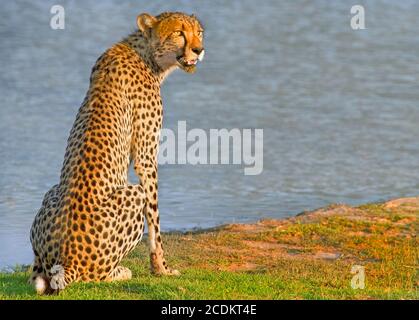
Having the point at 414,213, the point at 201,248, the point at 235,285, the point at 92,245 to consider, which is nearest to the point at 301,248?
the point at 201,248

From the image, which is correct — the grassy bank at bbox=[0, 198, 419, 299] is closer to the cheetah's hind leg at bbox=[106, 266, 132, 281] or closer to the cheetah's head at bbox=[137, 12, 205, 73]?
the cheetah's hind leg at bbox=[106, 266, 132, 281]

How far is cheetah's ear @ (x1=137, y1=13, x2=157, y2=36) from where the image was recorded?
11117mm

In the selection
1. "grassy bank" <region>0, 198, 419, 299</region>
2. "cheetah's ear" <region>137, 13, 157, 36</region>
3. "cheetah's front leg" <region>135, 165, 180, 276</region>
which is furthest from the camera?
"cheetah's ear" <region>137, 13, 157, 36</region>

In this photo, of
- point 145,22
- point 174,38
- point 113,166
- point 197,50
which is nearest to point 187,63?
point 197,50

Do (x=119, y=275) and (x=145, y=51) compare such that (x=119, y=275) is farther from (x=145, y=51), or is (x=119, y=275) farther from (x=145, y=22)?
(x=145, y=22)

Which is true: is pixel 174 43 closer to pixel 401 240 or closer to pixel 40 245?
pixel 40 245

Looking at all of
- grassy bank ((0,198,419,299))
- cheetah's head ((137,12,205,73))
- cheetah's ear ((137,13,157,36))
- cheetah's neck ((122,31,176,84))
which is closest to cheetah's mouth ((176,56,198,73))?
cheetah's head ((137,12,205,73))

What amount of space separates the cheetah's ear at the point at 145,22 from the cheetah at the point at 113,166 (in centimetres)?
1

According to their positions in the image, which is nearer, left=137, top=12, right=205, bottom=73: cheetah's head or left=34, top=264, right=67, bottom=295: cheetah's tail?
left=34, top=264, right=67, bottom=295: cheetah's tail

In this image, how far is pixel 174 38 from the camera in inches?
435

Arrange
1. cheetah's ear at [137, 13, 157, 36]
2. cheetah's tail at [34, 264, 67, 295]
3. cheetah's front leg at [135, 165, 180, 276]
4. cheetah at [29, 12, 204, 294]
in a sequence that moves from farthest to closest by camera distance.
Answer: cheetah's ear at [137, 13, 157, 36] → cheetah's front leg at [135, 165, 180, 276] → cheetah at [29, 12, 204, 294] → cheetah's tail at [34, 264, 67, 295]

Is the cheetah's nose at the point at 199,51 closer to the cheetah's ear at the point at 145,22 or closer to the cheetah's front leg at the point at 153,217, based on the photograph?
the cheetah's ear at the point at 145,22

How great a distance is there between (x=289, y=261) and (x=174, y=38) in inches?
148

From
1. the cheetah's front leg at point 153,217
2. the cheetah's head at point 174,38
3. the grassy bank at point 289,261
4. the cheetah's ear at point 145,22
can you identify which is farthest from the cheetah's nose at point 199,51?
the grassy bank at point 289,261
